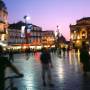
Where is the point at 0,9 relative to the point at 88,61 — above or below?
above

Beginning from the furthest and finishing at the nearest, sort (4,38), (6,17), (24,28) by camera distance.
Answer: (6,17) < (4,38) < (24,28)

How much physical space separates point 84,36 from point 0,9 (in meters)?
76.9

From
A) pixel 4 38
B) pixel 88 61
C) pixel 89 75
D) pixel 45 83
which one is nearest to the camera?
pixel 45 83

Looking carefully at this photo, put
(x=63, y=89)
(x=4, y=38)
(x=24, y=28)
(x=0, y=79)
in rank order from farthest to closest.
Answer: (x=4, y=38), (x=24, y=28), (x=63, y=89), (x=0, y=79)

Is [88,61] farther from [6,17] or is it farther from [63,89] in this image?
[6,17]

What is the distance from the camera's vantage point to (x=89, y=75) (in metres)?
21.8

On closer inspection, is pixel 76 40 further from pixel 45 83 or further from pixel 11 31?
pixel 45 83

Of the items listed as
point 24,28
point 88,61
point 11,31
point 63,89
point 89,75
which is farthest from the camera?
point 11,31

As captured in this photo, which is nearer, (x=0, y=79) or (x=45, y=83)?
A: (x=0, y=79)

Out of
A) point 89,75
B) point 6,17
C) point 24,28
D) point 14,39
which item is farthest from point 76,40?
point 89,75

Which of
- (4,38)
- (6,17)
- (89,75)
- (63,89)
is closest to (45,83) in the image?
(63,89)

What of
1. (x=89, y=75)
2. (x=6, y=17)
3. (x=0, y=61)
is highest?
(x=6, y=17)

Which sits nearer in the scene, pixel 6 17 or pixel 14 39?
pixel 6 17

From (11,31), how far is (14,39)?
14.1 feet
